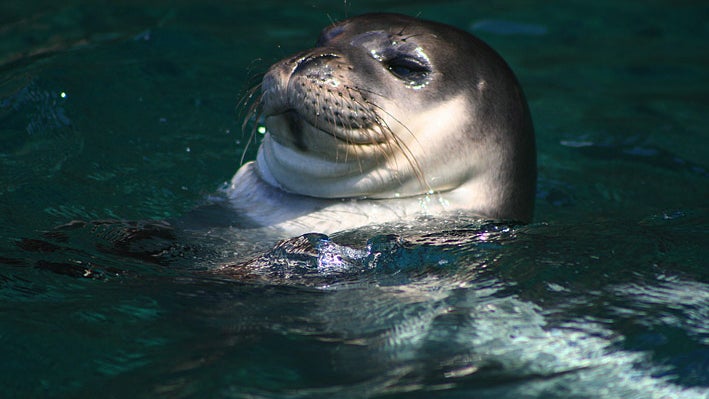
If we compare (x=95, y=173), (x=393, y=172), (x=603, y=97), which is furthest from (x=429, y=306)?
(x=603, y=97)

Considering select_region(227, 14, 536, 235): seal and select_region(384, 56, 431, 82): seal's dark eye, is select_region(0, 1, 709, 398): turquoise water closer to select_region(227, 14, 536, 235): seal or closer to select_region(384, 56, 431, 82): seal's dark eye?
select_region(227, 14, 536, 235): seal

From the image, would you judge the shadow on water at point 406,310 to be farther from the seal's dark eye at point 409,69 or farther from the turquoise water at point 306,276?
the seal's dark eye at point 409,69

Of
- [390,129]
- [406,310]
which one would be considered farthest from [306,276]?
[390,129]

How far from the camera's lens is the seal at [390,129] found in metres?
4.34

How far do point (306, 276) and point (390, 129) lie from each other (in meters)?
0.89

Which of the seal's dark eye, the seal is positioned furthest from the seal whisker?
the seal's dark eye

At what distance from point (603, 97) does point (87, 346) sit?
5.53 metres

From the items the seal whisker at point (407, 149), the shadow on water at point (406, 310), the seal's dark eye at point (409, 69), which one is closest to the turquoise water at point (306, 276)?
the shadow on water at point (406, 310)

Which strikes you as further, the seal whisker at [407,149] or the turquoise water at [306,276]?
the seal whisker at [407,149]

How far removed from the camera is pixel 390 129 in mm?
4426

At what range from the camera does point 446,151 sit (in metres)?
4.57

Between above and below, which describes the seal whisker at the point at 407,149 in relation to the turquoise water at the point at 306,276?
above

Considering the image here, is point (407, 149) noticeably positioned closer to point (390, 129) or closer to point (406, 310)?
point (390, 129)

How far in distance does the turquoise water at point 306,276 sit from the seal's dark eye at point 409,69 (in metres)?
0.73
